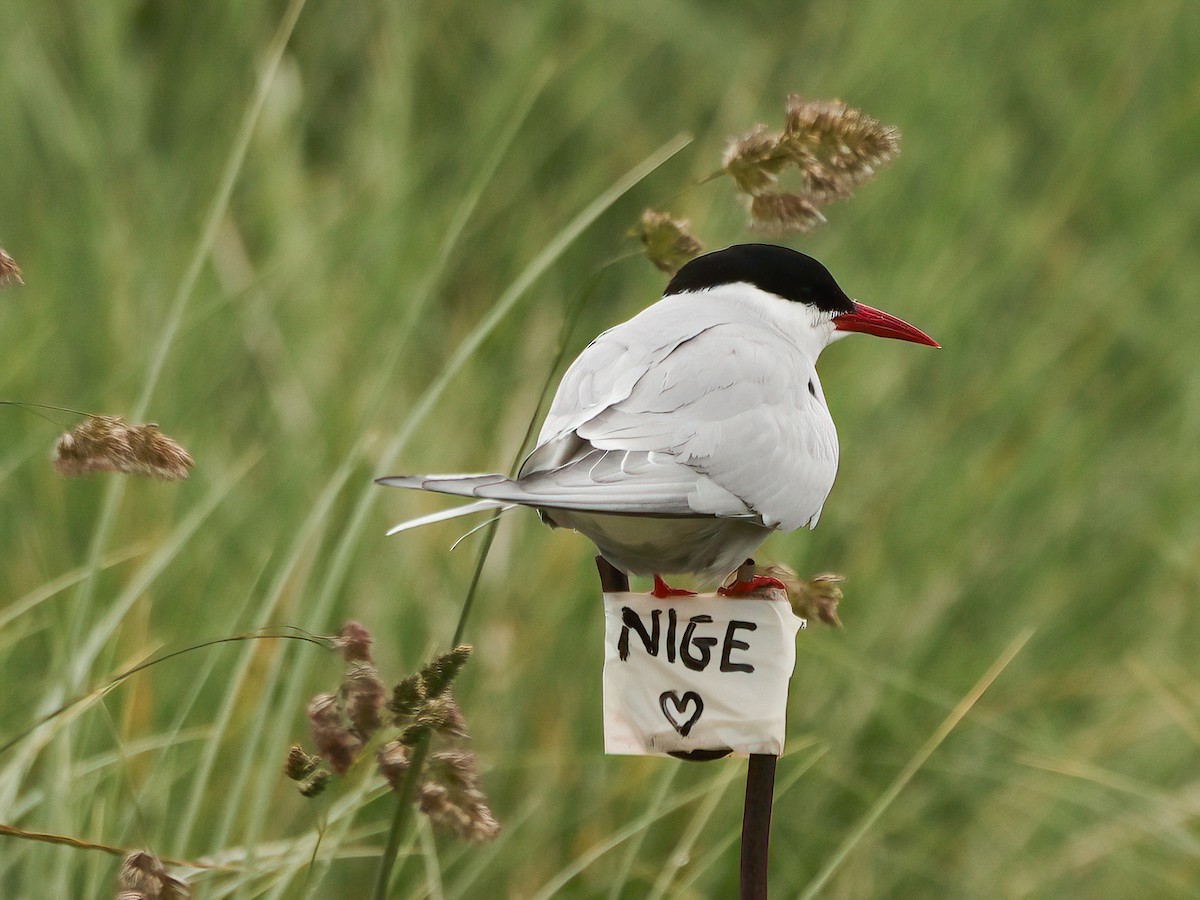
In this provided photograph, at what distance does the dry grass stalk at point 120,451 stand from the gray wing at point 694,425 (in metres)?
0.22

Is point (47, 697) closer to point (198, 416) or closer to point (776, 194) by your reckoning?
point (198, 416)

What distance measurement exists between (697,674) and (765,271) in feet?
1.25

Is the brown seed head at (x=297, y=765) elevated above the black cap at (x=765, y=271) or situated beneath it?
situated beneath

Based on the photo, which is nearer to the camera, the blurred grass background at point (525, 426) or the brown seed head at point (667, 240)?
the brown seed head at point (667, 240)

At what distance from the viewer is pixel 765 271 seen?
1.27 meters

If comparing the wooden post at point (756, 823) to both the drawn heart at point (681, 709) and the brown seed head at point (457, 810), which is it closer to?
the drawn heart at point (681, 709)

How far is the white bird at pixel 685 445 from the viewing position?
1014mm

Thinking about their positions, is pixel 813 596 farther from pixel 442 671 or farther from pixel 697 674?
pixel 442 671

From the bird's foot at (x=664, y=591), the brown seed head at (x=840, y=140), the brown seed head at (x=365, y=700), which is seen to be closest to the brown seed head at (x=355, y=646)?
the brown seed head at (x=365, y=700)

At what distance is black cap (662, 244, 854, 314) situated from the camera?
1272mm

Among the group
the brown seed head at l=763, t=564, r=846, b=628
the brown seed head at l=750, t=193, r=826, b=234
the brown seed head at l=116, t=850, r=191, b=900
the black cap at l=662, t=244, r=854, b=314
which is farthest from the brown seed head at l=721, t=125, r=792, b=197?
the brown seed head at l=116, t=850, r=191, b=900

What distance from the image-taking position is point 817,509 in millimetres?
1094

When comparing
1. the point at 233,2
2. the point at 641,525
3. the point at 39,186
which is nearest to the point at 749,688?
the point at 641,525

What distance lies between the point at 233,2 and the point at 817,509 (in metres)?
2.10
